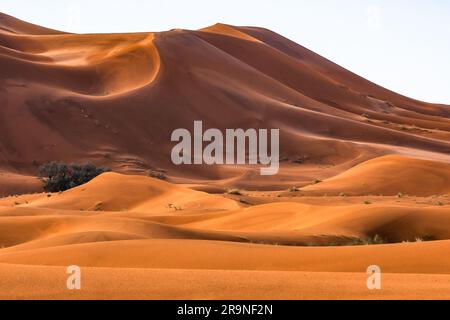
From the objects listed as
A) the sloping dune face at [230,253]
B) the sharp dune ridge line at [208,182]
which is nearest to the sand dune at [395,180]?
the sharp dune ridge line at [208,182]

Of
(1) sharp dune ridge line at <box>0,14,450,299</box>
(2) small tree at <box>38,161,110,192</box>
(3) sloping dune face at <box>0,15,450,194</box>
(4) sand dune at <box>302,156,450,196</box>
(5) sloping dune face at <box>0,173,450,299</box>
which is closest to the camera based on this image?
(5) sloping dune face at <box>0,173,450,299</box>

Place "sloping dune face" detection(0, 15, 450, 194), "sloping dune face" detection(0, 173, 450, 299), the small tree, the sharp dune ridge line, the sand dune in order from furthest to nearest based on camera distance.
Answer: "sloping dune face" detection(0, 15, 450, 194)
the small tree
the sand dune
the sharp dune ridge line
"sloping dune face" detection(0, 173, 450, 299)

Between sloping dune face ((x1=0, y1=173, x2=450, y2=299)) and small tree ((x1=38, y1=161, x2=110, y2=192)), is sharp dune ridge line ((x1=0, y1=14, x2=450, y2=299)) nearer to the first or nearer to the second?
sloping dune face ((x1=0, y1=173, x2=450, y2=299))

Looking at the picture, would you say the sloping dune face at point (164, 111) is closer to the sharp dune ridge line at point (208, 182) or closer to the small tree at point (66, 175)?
the sharp dune ridge line at point (208, 182)

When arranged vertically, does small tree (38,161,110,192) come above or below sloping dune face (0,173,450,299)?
above

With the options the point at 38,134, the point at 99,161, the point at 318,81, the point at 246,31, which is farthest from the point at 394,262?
the point at 246,31

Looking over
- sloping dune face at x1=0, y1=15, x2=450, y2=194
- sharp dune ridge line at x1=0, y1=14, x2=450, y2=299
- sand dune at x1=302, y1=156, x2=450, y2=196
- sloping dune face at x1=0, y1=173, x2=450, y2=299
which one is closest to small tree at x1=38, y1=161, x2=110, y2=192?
sharp dune ridge line at x1=0, y1=14, x2=450, y2=299

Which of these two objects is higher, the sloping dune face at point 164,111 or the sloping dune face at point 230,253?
the sloping dune face at point 164,111

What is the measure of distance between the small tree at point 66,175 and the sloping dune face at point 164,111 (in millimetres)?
4109

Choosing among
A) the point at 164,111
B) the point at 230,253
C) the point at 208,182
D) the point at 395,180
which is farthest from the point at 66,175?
Result: the point at 230,253

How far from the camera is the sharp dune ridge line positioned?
948 centimetres

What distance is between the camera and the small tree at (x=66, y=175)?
3609 cm

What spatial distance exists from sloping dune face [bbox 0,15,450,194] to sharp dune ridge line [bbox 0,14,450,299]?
6.0 inches

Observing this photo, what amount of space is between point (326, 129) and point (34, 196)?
29.5 meters
